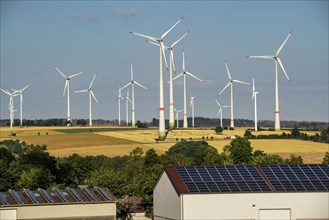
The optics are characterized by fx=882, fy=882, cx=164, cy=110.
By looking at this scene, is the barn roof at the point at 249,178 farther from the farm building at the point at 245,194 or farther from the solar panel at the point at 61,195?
the solar panel at the point at 61,195

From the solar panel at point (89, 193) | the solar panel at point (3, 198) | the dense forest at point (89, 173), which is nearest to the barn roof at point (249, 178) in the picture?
the solar panel at point (89, 193)

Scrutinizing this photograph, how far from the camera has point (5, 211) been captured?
101688mm

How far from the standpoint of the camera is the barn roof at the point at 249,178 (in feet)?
307

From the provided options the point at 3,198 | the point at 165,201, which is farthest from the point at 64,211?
Result: the point at 165,201

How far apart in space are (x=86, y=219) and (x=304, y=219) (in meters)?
26.9

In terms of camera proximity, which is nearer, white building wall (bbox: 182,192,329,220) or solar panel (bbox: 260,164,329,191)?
white building wall (bbox: 182,192,329,220)

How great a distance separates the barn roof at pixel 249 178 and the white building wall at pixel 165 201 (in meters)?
1.33

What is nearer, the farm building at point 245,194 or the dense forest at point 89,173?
the farm building at point 245,194

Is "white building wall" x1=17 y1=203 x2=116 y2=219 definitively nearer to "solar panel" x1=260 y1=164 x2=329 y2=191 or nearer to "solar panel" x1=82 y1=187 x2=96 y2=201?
"solar panel" x1=82 y1=187 x2=96 y2=201

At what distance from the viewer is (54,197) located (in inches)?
4237

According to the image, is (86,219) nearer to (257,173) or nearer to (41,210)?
(41,210)

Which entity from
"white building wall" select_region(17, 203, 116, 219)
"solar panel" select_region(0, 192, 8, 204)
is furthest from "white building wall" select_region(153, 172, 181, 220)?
"solar panel" select_region(0, 192, 8, 204)

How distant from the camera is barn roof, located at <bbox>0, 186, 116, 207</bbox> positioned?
341 feet

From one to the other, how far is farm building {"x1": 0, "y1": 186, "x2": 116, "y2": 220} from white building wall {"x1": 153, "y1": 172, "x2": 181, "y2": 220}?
276 inches
